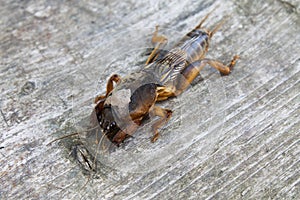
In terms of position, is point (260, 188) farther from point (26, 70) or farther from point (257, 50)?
point (26, 70)

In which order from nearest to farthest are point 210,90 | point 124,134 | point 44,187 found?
point 44,187 < point 124,134 < point 210,90

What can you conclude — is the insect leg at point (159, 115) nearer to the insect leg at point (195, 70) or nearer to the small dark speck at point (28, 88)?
the insect leg at point (195, 70)

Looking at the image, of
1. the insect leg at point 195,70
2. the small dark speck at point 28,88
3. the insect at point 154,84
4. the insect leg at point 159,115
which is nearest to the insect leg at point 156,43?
the insect at point 154,84

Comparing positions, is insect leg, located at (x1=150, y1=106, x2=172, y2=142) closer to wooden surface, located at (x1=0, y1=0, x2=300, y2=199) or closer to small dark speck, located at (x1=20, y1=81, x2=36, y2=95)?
wooden surface, located at (x1=0, y1=0, x2=300, y2=199)

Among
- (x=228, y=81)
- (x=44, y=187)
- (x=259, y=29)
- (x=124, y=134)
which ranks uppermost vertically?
(x=259, y=29)

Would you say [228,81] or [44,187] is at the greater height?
[228,81]

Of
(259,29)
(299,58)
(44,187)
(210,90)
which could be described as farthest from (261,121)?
(44,187)
